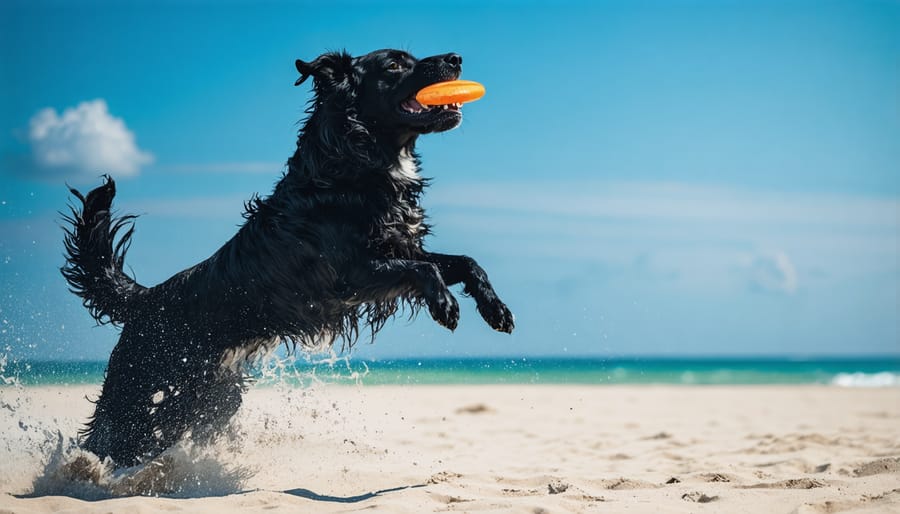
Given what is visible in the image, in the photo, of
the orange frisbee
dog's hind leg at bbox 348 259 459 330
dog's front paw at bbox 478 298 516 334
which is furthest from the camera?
the orange frisbee

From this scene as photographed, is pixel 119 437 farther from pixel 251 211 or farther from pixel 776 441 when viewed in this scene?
pixel 776 441

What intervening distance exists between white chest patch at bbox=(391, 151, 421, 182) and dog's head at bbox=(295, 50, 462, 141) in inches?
6.7

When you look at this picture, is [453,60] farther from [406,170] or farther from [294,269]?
[294,269]

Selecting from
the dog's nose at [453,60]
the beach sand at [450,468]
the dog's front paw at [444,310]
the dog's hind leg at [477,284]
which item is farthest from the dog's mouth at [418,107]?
the beach sand at [450,468]

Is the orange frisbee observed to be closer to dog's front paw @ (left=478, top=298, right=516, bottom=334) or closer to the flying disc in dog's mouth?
the flying disc in dog's mouth

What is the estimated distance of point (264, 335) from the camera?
497 centimetres

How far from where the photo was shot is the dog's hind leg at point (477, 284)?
466cm

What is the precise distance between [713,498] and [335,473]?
97.0 inches

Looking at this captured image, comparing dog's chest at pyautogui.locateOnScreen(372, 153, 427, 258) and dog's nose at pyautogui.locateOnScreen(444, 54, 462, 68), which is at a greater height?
dog's nose at pyautogui.locateOnScreen(444, 54, 462, 68)

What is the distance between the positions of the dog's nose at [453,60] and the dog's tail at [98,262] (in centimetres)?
228

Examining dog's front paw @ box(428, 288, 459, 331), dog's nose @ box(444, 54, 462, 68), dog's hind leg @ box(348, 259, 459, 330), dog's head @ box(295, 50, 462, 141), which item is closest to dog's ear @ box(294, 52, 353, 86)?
dog's head @ box(295, 50, 462, 141)

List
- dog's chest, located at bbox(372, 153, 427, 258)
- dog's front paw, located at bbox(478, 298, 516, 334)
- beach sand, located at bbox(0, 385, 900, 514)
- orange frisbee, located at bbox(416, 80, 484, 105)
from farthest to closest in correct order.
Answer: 1. orange frisbee, located at bbox(416, 80, 484, 105)
2. dog's chest, located at bbox(372, 153, 427, 258)
3. dog's front paw, located at bbox(478, 298, 516, 334)
4. beach sand, located at bbox(0, 385, 900, 514)

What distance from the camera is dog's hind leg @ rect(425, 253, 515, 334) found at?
4.66m

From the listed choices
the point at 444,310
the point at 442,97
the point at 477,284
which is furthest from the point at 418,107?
the point at 444,310
